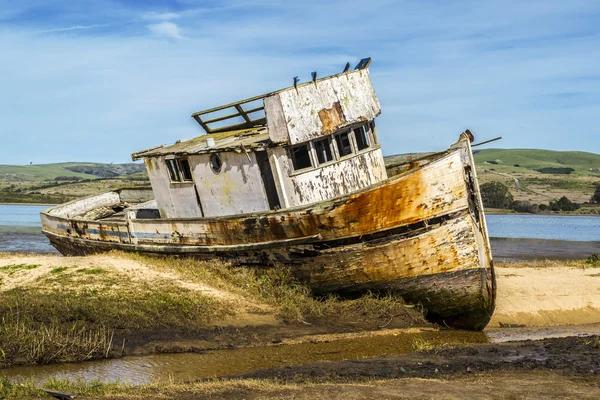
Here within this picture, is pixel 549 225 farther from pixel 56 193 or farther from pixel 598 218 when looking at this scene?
A: pixel 56 193

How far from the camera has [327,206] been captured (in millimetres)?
12062

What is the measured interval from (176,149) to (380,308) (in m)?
6.23

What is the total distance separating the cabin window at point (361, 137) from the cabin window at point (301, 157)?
1.52 meters

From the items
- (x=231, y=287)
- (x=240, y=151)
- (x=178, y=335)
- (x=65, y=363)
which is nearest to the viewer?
(x=65, y=363)

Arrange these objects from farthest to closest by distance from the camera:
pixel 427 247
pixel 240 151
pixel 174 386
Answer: pixel 240 151 < pixel 427 247 < pixel 174 386

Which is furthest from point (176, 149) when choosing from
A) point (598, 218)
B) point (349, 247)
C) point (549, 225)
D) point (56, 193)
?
point (56, 193)

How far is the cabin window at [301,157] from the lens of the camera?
13453mm

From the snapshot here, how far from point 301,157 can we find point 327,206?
183cm

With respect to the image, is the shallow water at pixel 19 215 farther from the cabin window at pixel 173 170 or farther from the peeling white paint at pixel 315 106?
the peeling white paint at pixel 315 106

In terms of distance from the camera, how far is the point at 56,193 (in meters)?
54.0

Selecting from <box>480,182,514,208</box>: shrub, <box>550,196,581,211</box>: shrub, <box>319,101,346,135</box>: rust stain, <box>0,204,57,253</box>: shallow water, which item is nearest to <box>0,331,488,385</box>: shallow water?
<box>319,101,346,135</box>: rust stain

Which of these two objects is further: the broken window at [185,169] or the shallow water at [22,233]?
the shallow water at [22,233]

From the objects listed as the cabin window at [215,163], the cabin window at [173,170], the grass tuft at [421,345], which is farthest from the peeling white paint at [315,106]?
the grass tuft at [421,345]

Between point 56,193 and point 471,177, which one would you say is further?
point 56,193
